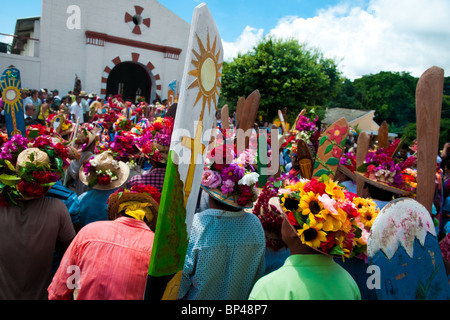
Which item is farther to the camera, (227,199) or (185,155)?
(227,199)

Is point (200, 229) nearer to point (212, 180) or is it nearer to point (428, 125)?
point (212, 180)

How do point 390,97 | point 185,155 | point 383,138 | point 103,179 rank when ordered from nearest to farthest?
point 185,155 < point 103,179 < point 383,138 < point 390,97

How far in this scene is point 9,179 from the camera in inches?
92.0

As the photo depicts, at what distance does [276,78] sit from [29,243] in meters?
15.3

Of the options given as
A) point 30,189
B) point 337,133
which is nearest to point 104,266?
point 30,189

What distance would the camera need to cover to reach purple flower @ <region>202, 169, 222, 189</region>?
246 centimetres

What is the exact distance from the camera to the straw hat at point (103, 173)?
3364 mm

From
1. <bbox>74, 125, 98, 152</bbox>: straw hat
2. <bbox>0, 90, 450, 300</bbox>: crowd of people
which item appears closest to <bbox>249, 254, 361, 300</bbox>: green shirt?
<bbox>0, 90, 450, 300</bbox>: crowd of people

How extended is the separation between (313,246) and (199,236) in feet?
2.88

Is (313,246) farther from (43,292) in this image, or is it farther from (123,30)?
(123,30)

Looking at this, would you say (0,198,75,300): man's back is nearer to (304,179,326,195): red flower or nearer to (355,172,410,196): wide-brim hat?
(304,179,326,195): red flower

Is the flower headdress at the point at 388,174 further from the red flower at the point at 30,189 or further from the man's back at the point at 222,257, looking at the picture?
the red flower at the point at 30,189

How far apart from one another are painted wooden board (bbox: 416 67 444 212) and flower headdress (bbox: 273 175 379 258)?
0.66 metres

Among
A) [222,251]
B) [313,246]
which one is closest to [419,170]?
[313,246]
